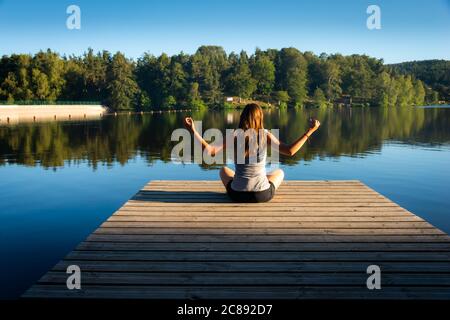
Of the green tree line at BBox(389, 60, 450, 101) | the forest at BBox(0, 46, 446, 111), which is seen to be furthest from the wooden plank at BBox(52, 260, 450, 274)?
the green tree line at BBox(389, 60, 450, 101)

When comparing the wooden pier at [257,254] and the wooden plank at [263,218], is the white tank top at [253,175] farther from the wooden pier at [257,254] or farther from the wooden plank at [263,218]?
the wooden plank at [263,218]

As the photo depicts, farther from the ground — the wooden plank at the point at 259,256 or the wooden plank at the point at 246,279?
the wooden plank at the point at 259,256

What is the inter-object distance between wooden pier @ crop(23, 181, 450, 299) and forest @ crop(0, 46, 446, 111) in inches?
2419

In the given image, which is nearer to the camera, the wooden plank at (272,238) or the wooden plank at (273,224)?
the wooden plank at (272,238)

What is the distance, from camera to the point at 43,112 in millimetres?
57812

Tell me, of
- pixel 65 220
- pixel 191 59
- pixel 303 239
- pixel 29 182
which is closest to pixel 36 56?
pixel 191 59

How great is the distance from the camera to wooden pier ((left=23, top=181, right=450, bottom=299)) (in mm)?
3377

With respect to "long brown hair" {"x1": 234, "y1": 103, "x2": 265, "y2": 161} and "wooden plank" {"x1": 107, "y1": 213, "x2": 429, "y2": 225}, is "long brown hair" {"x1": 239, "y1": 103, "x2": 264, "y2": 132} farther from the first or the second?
"wooden plank" {"x1": 107, "y1": 213, "x2": 429, "y2": 225}

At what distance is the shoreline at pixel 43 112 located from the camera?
170 ft

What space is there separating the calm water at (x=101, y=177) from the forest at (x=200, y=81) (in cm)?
4864

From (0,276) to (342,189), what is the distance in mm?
5260

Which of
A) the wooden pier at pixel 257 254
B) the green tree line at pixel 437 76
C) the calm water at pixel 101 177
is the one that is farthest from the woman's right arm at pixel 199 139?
the green tree line at pixel 437 76
